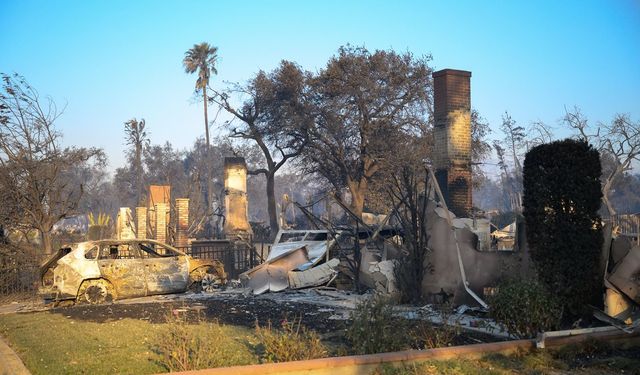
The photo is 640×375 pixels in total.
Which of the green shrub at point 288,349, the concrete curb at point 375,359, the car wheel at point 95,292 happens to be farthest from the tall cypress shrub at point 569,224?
the car wheel at point 95,292

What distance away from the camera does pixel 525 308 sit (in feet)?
25.4

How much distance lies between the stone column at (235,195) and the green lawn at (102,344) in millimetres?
18682

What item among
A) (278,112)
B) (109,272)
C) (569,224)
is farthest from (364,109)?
(569,224)

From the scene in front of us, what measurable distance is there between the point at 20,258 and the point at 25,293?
900mm

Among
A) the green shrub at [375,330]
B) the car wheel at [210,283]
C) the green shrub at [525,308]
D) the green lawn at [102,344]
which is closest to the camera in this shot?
the green lawn at [102,344]

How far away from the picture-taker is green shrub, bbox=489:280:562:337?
305 inches

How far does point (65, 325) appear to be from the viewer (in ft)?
34.7

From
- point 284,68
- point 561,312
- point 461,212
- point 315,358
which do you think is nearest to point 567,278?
point 561,312

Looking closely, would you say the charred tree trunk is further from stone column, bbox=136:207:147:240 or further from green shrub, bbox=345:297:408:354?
green shrub, bbox=345:297:408:354

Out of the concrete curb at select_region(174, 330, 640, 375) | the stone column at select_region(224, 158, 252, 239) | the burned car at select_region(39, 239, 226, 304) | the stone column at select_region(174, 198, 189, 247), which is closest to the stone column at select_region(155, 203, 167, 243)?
the stone column at select_region(174, 198, 189, 247)

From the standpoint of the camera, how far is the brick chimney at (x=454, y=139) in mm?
16406

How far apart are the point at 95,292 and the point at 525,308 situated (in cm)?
1037

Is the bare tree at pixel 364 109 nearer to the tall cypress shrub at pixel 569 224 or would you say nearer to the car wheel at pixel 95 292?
the car wheel at pixel 95 292

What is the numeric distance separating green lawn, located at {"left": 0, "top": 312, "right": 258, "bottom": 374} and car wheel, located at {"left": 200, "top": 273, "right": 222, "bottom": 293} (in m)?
5.56
